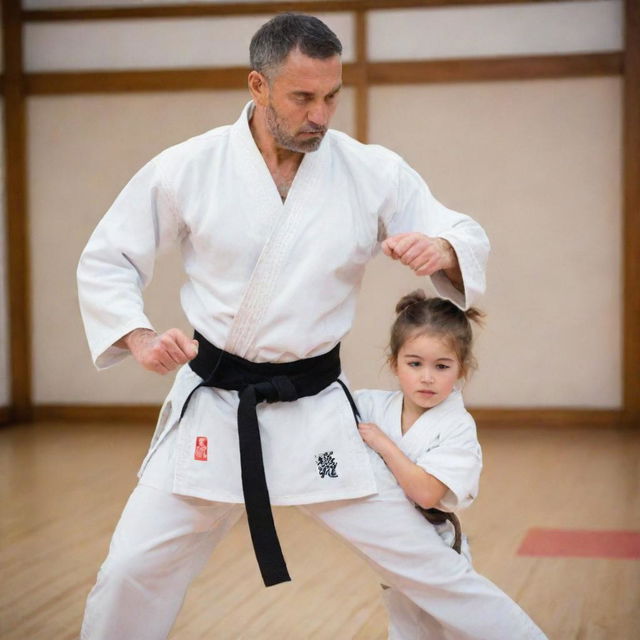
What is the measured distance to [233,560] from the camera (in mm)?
4102

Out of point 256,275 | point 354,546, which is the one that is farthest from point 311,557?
point 256,275

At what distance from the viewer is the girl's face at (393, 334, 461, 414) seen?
2.36 m

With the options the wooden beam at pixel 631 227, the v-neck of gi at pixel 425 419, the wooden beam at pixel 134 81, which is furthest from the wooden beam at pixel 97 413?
the v-neck of gi at pixel 425 419

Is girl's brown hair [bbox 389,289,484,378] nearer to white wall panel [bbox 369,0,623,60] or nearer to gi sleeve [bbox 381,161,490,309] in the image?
gi sleeve [bbox 381,161,490,309]

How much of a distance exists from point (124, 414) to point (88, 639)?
18.0ft

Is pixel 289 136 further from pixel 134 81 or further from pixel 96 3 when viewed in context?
pixel 96 3

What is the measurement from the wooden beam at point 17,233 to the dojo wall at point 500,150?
365mm

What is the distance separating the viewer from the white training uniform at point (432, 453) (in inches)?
89.5

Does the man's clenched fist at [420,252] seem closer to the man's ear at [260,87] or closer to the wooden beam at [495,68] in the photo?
the man's ear at [260,87]

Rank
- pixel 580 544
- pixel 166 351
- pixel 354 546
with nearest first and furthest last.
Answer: pixel 166 351 < pixel 354 546 < pixel 580 544

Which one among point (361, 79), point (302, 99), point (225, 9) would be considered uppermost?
point (225, 9)

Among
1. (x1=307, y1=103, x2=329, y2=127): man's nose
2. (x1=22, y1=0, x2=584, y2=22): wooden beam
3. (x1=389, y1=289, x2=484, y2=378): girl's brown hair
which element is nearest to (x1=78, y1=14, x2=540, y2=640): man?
(x1=307, y1=103, x2=329, y2=127): man's nose

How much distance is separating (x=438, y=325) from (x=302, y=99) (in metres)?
0.56

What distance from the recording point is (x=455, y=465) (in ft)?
7.47
